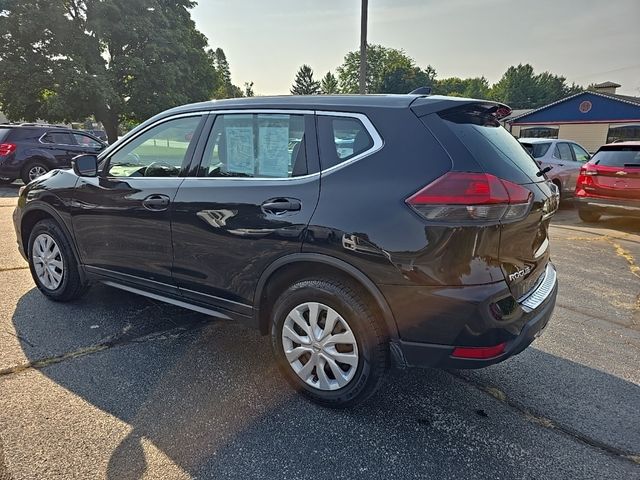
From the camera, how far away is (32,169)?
11008 millimetres

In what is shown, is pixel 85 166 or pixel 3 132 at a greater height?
pixel 3 132

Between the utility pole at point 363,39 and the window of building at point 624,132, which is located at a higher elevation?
the utility pole at point 363,39

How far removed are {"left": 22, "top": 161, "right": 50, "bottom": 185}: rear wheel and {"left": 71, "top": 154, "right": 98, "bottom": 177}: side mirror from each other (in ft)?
29.5

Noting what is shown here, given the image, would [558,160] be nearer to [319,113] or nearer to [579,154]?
[579,154]

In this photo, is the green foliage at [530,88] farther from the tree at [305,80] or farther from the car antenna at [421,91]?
the car antenna at [421,91]

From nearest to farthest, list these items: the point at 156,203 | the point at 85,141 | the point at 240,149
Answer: the point at 240,149, the point at 156,203, the point at 85,141

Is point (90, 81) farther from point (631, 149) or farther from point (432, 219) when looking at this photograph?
point (432, 219)

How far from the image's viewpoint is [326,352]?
2504 millimetres

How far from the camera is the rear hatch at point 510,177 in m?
Answer: 2.21

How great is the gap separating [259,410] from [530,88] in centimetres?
10198

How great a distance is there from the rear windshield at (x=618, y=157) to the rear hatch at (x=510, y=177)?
21.9ft

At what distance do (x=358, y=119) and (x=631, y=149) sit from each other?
781cm

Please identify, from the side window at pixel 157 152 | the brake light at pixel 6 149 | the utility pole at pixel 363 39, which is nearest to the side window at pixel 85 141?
the brake light at pixel 6 149

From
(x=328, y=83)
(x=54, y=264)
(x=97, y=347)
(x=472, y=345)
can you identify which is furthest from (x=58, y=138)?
(x=328, y=83)
